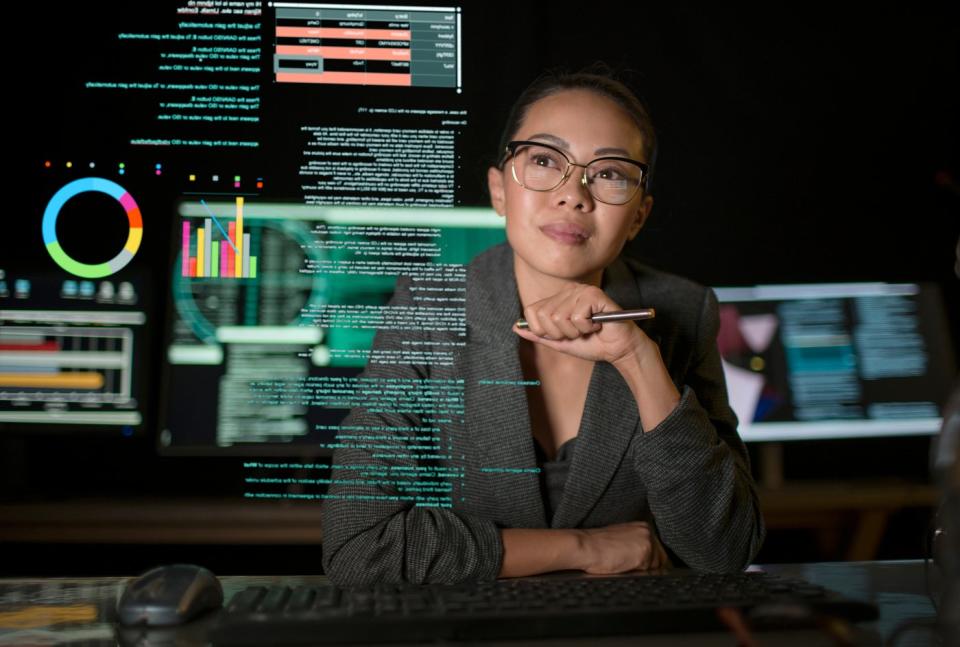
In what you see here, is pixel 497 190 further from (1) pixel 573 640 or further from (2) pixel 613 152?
(1) pixel 573 640

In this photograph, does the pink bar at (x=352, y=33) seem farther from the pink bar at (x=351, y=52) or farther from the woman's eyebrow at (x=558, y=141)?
the woman's eyebrow at (x=558, y=141)

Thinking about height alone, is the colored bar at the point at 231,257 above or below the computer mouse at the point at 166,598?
above

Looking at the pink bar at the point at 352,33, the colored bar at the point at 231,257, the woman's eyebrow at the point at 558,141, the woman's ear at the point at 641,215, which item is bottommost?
the colored bar at the point at 231,257

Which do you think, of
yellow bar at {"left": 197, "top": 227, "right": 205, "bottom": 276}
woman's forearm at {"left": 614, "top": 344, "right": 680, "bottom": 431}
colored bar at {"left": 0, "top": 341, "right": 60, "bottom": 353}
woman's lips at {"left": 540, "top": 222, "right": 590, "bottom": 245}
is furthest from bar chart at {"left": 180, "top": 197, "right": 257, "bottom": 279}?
woman's forearm at {"left": 614, "top": 344, "right": 680, "bottom": 431}

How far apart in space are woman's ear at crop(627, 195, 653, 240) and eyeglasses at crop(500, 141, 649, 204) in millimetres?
73

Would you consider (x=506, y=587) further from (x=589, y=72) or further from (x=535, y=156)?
(x=589, y=72)

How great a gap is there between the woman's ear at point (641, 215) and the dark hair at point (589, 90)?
0.10 feet

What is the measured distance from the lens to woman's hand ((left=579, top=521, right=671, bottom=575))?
1.12 meters

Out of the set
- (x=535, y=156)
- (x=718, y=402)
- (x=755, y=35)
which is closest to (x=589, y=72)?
(x=535, y=156)

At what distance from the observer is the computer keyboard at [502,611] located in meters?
0.74

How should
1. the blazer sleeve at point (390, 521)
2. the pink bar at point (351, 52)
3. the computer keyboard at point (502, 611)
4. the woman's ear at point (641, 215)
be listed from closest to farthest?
the computer keyboard at point (502, 611) → the blazer sleeve at point (390, 521) → the pink bar at point (351, 52) → the woman's ear at point (641, 215)

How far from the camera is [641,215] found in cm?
130

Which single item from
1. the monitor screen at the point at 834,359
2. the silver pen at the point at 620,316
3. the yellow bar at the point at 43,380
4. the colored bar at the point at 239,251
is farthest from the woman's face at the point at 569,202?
Result: the monitor screen at the point at 834,359

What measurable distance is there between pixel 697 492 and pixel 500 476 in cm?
26
